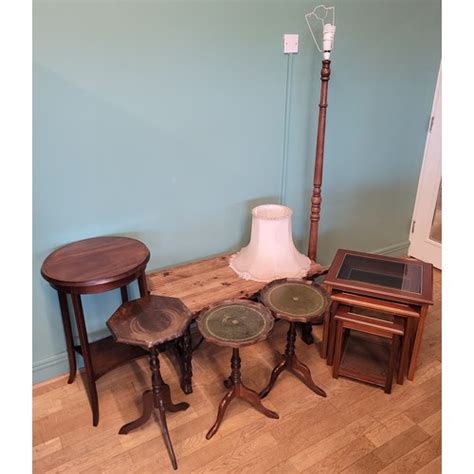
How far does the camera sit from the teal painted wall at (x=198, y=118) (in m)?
1.63

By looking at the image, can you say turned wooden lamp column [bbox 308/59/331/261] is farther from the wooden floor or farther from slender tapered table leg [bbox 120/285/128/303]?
slender tapered table leg [bbox 120/285/128/303]

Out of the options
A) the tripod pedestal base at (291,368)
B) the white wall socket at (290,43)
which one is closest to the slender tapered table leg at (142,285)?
the tripod pedestal base at (291,368)

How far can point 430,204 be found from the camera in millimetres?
3035

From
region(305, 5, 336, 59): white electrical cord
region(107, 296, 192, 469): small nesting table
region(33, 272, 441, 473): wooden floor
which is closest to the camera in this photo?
region(107, 296, 192, 469): small nesting table

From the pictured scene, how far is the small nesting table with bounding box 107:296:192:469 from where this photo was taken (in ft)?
4.71

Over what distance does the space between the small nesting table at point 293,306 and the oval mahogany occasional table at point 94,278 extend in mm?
598

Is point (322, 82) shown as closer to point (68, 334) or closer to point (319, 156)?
point (319, 156)

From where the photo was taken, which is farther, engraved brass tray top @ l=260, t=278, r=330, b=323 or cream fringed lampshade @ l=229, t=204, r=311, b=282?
cream fringed lampshade @ l=229, t=204, r=311, b=282

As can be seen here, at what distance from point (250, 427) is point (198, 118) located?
149 cm

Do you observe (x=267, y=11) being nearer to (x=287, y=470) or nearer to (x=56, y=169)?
(x=56, y=169)

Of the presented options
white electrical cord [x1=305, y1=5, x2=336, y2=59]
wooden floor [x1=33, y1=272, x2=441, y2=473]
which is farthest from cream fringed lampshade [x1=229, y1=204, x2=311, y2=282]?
white electrical cord [x1=305, y1=5, x2=336, y2=59]

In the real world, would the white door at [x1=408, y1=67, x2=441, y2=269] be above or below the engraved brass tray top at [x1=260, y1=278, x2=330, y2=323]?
above

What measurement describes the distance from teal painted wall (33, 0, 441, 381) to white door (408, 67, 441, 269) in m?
0.22
